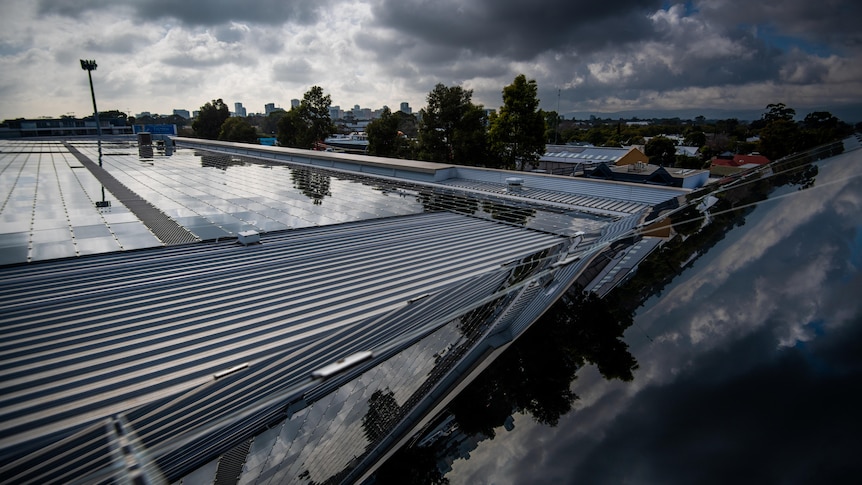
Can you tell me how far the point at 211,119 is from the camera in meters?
58.8

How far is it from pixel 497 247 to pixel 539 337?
3294mm

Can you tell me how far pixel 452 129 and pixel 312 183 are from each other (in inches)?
615

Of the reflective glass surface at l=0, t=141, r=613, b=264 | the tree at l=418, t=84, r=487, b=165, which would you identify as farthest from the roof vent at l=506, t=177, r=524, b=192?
the tree at l=418, t=84, r=487, b=165

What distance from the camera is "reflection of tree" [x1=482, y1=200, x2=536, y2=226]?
10312mm

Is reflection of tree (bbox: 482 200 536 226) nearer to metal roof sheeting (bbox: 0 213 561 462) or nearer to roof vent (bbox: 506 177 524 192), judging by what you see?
metal roof sheeting (bbox: 0 213 561 462)

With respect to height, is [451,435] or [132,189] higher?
[132,189]

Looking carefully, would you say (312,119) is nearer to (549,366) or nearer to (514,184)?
(514,184)

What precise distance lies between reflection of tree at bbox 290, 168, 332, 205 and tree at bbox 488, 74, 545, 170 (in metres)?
11.6

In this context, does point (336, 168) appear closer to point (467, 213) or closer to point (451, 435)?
point (467, 213)

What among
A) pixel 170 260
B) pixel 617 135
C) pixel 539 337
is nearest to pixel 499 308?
pixel 539 337

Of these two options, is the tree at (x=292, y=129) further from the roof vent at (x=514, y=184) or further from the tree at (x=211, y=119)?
the roof vent at (x=514, y=184)

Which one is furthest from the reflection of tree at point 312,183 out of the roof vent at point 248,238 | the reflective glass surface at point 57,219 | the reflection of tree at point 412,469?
the reflection of tree at point 412,469

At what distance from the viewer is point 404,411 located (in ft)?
16.5

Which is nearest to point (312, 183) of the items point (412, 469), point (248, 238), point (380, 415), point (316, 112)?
point (248, 238)
